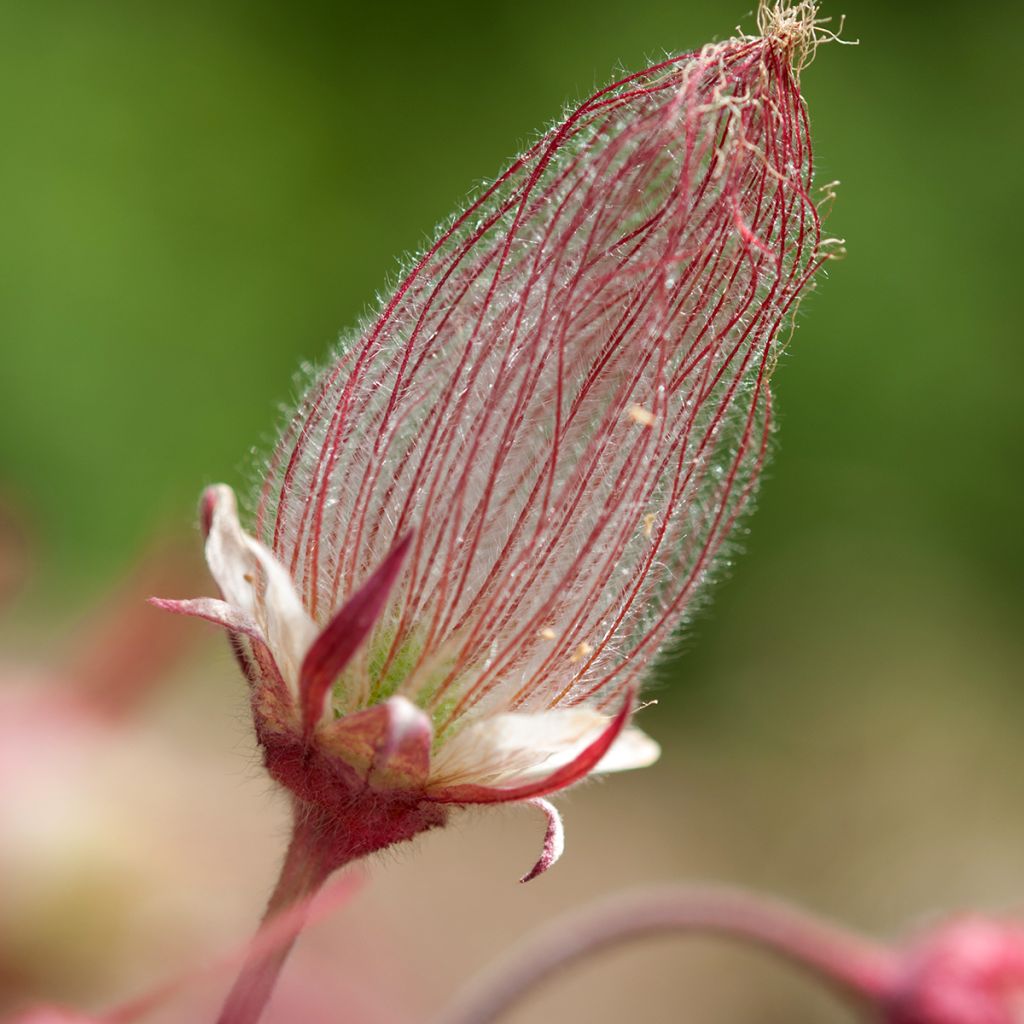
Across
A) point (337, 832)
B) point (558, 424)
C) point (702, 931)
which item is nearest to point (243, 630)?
point (337, 832)

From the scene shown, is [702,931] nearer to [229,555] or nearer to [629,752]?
[629,752]

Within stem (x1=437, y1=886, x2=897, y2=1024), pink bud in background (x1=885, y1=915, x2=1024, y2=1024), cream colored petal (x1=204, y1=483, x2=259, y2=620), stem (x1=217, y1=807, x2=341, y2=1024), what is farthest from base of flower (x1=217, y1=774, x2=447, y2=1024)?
pink bud in background (x1=885, y1=915, x2=1024, y2=1024)

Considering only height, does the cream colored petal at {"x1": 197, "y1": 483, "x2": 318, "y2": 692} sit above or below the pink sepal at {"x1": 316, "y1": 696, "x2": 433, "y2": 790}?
above

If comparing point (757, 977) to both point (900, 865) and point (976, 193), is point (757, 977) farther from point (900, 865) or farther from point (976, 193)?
point (976, 193)

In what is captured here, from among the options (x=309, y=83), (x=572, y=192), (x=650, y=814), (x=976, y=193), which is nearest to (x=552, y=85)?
(x=309, y=83)

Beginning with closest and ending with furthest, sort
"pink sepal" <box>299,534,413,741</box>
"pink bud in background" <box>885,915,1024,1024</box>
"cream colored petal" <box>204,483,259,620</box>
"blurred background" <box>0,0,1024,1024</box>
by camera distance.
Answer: "pink sepal" <box>299,534,413,741</box> → "cream colored petal" <box>204,483,259,620</box> → "pink bud in background" <box>885,915,1024,1024</box> → "blurred background" <box>0,0,1024,1024</box>

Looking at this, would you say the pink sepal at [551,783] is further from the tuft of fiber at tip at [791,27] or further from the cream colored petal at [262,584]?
the tuft of fiber at tip at [791,27]

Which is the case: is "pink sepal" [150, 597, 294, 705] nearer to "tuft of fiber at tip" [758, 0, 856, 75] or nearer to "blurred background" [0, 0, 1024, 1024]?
"tuft of fiber at tip" [758, 0, 856, 75]
